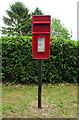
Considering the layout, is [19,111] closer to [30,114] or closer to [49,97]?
[30,114]

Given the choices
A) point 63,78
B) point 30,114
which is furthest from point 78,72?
point 30,114

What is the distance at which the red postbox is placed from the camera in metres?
3.03

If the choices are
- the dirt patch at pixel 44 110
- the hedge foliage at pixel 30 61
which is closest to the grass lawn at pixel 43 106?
the dirt patch at pixel 44 110

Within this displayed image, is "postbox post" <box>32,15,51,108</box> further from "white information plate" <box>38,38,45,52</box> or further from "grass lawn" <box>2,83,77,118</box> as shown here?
"grass lawn" <box>2,83,77,118</box>

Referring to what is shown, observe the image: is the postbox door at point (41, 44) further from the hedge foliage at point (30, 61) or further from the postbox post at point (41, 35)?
the hedge foliage at point (30, 61)

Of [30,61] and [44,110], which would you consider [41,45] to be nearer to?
[44,110]

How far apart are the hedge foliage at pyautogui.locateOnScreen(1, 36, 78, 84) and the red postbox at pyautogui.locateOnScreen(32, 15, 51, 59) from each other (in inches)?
85.7

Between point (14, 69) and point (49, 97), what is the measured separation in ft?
6.47

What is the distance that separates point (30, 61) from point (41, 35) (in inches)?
94.6

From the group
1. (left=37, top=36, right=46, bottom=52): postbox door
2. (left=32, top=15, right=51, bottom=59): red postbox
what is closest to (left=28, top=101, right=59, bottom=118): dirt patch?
(left=32, top=15, right=51, bottom=59): red postbox

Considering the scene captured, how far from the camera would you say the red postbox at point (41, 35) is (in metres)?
3.03

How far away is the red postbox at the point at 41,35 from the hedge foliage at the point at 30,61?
7.14ft

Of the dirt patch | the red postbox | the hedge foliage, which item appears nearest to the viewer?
the dirt patch

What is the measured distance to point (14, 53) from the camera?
5320mm
